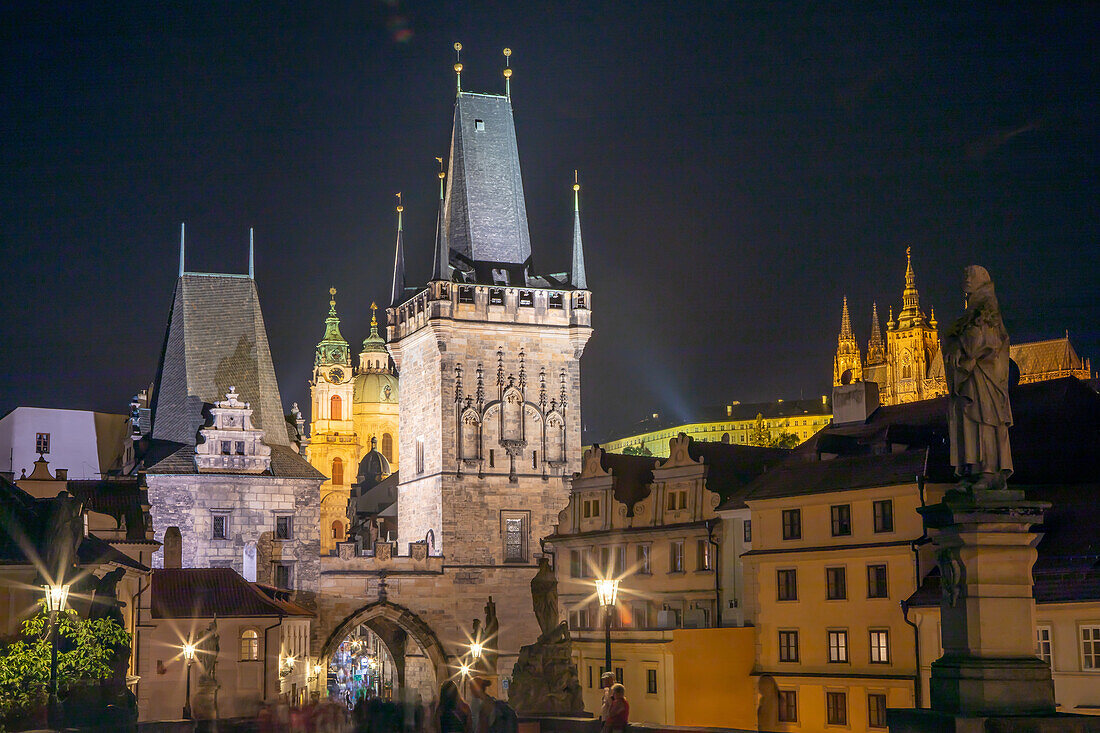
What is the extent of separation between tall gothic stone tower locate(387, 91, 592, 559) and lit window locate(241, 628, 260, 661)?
15.1 m

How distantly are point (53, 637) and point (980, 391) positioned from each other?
14.1 meters

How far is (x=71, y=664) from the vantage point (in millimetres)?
24547

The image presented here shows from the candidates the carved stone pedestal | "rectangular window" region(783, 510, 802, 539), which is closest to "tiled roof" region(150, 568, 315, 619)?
"rectangular window" region(783, 510, 802, 539)

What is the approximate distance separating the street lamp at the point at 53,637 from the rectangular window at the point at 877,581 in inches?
868

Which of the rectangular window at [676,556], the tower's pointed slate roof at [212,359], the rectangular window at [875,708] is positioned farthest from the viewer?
the tower's pointed slate roof at [212,359]

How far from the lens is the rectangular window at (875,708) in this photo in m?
37.8

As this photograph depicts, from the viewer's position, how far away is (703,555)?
49188mm

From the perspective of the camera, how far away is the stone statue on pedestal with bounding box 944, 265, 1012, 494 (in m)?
14.9

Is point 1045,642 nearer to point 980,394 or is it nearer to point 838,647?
point 838,647

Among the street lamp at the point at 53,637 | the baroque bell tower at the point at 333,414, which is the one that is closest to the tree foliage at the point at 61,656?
the street lamp at the point at 53,637

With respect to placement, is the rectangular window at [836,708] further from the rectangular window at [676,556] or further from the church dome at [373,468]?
the church dome at [373,468]

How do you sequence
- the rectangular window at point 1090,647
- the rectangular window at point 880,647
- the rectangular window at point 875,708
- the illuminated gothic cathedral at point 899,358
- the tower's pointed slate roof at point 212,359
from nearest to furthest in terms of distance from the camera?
the rectangular window at point 1090,647, the rectangular window at point 875,708, the rectangular window at point 880,647, the tower's pointed slate roof at point 212,359, the illuminated gothic cathedral at point 899,358

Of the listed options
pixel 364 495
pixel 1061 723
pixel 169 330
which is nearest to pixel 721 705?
pixel 1061 723

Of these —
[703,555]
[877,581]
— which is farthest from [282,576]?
[877,581]
